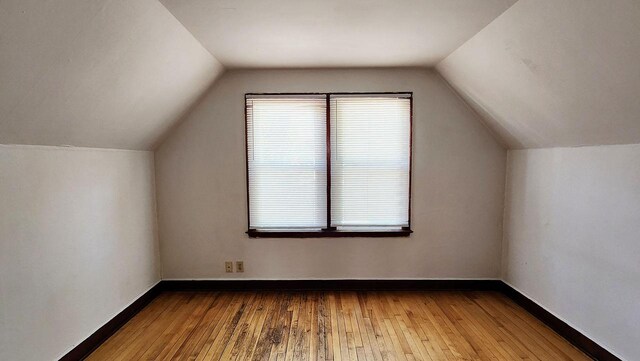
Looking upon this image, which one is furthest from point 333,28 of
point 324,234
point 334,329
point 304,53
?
point 334,329

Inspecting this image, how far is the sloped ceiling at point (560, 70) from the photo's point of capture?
1.61 m

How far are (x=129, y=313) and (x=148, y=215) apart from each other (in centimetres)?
94

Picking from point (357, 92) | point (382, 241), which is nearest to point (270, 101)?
point (357, 92)

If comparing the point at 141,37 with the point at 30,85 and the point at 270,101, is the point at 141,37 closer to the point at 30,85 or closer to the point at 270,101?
the point at 30,85

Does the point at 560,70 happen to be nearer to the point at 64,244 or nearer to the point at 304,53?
the point at 304,53

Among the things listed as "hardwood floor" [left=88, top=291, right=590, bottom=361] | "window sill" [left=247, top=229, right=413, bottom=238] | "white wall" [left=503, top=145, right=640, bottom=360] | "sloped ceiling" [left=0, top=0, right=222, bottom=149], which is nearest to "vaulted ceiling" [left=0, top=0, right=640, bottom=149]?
"sloped ceiling" [left=0, top=0, right=222, bottom=149]

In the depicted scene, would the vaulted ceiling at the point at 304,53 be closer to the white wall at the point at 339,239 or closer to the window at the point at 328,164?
the white wall at the point at 339,239

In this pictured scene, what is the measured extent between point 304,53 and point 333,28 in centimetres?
60

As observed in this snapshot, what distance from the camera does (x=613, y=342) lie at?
2.24 metres

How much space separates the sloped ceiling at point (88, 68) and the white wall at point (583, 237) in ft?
10.2

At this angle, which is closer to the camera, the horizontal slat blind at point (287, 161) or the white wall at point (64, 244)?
the white wall at point (64, 244)

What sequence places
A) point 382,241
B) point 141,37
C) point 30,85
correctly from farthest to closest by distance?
point 382,241 → point 141,37 → point 30,85

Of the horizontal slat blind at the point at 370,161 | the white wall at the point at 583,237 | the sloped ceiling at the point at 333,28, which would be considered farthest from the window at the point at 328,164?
the white wall at the point at 583,237

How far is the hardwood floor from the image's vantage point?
8.11 feet
